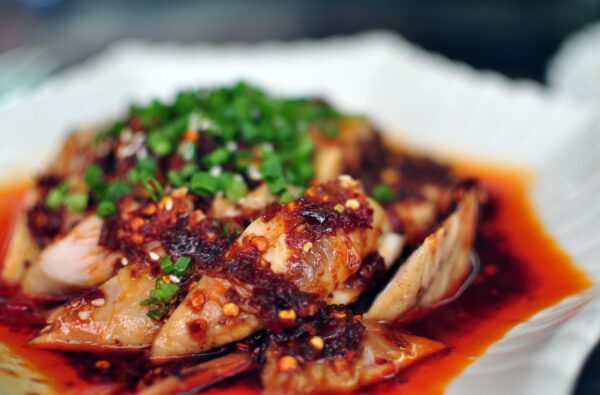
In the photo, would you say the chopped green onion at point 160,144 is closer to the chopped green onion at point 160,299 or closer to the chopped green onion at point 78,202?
the chopped green onion at point 78,202

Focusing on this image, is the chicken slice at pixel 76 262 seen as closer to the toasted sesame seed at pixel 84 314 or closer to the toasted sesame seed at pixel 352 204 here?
the toasted sesame seed at pixel 84 314

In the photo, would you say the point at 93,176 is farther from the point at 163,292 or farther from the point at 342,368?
the point at 342,368

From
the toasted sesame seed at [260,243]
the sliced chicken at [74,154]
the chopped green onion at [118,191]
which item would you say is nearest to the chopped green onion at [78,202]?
the chopped green onion at [118,191]

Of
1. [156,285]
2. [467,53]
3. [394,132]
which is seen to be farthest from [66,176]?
[467,53]

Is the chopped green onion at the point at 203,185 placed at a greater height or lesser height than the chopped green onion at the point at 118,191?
greater

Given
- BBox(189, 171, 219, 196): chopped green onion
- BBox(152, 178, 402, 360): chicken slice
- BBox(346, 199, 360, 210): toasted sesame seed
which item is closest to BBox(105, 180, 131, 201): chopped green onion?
BBox(189, 171, 219, 196): chopped green onion

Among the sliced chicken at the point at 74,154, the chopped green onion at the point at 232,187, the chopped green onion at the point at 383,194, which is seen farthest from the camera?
the sliced chicken at the point at 74,154

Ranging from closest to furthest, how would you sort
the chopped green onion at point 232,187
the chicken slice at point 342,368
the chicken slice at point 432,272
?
the chicken slice at point 342,368 < the chicken slice at point 432,272 < the chopped green onion at point 232,187

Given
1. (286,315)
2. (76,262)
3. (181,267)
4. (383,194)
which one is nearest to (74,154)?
(76,262)

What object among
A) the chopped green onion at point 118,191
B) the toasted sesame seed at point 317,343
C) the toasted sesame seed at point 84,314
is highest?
the chopped green onion at point 118,191

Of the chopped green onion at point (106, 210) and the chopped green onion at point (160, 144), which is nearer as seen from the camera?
the chopped green onion at point (106, 210)
